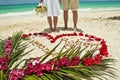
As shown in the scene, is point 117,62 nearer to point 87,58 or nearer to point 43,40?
point 87,58

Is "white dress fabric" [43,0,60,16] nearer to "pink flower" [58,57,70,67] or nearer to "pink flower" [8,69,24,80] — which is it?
"pink flower" [58,57,70,67]

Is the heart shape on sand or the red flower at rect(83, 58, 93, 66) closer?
the red flower at rect(83, 58, 93, 66)

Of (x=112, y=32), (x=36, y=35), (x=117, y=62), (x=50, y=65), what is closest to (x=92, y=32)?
(x=112, y=32)

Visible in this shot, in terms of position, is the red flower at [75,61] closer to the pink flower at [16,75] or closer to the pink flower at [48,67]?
the pink flower at [48,67]

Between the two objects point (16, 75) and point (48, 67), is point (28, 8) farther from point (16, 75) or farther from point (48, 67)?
point (16, 75)

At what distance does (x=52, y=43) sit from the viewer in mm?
7012

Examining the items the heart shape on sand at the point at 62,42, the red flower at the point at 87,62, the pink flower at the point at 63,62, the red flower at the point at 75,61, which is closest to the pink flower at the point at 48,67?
the pink flower at the point at 63,62

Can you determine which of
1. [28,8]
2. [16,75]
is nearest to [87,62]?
[16,75]

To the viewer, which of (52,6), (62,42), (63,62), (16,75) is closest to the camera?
(16,75)

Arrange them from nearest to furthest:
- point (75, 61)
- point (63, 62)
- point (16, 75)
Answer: point (16, 75) < point (63, 62) < point (75, 61)

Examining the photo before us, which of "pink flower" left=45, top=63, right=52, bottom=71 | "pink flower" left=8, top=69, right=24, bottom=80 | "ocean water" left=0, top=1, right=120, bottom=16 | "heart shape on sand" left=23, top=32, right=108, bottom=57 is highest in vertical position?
"ocean water" left=0, top=1, right=120, bottom=16

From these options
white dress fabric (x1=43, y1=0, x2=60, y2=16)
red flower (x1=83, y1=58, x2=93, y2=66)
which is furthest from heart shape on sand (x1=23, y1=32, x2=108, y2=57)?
red flower (x1=83, y1=58, x2=93, y2=66)

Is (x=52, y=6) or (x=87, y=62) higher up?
(x=52, y=6)

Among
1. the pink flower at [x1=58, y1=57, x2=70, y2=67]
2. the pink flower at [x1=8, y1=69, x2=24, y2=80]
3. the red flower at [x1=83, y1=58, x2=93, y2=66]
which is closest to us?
the pink flower at [x1=8, y1=69, x2=24, y2=80]
